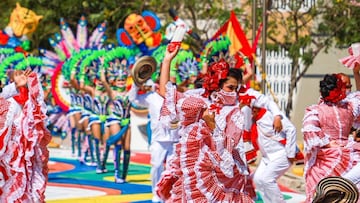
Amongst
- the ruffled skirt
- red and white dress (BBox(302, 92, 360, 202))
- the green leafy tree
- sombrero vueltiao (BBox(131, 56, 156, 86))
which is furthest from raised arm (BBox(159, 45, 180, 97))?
the green leafy tree

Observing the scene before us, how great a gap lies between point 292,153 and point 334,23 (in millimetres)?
9853

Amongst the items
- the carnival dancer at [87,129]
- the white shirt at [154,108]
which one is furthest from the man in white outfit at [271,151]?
the carnival dancer at [87,129]

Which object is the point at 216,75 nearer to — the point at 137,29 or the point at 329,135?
the point at 329,135

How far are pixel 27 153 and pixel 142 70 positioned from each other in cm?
336

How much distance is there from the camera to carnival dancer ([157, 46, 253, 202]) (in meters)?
8.05

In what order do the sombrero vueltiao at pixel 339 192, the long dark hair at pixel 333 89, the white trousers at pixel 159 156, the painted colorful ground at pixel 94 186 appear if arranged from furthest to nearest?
the painted colorful ground at pixel 94 186, the white trousers at pixel 159 156, the long dark hair at pixel 333 89, the sombrero vueltiao at pixel 339 192

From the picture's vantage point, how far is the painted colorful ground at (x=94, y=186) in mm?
13695

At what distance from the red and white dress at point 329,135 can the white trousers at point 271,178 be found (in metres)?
1.97

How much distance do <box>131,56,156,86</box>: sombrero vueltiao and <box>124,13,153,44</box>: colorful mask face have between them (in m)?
3.99

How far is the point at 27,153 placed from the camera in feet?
33.5

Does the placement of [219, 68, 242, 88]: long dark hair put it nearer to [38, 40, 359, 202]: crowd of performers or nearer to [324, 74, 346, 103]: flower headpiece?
[38, 40, 359, 202]: crowd of performers

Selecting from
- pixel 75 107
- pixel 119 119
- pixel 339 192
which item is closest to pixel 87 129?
pixel 75 107

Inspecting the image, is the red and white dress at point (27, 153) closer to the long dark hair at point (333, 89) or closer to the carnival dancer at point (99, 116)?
the long dark hair at point (333, 89)

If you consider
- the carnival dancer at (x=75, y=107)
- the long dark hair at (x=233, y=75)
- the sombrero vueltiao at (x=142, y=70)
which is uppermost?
the long dark hair at (x=233, y=75)
